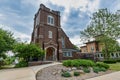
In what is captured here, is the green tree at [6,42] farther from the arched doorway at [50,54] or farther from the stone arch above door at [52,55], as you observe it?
the arched doorway at [50,54]

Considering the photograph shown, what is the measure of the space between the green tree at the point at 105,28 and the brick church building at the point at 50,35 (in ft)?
24.9

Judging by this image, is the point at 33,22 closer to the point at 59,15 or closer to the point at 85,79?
the point at 59,15

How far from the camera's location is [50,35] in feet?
92.9

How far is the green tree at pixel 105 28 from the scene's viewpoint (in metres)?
28.1

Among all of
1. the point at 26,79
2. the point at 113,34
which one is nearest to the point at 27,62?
the point at 26,79

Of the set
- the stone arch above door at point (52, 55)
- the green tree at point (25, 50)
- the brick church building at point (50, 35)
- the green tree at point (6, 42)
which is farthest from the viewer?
the stone arch above door at point (52, 55)

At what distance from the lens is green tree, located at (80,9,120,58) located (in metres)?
28.1

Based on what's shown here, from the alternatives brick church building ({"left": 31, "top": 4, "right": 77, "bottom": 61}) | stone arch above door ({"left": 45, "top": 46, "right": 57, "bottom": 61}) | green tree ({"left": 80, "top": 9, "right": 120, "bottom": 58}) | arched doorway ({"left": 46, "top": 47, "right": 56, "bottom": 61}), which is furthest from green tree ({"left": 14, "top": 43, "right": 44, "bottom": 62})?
green tree ({"left": 80, "top": 9, "right": 120, "bottom": 58})

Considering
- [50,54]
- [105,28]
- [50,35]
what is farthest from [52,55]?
[105,28]

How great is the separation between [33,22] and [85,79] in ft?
90.9

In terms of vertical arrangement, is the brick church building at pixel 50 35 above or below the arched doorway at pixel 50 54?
above

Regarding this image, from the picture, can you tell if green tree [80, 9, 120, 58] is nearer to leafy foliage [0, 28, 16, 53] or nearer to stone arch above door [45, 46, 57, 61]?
stone arch above door [45, 46, 57, 61]

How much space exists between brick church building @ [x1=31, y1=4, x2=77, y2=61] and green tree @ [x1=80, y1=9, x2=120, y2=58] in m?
7.59

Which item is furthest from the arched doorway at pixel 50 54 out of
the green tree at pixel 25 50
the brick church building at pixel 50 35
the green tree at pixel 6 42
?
the green tree at pixel 6 42
